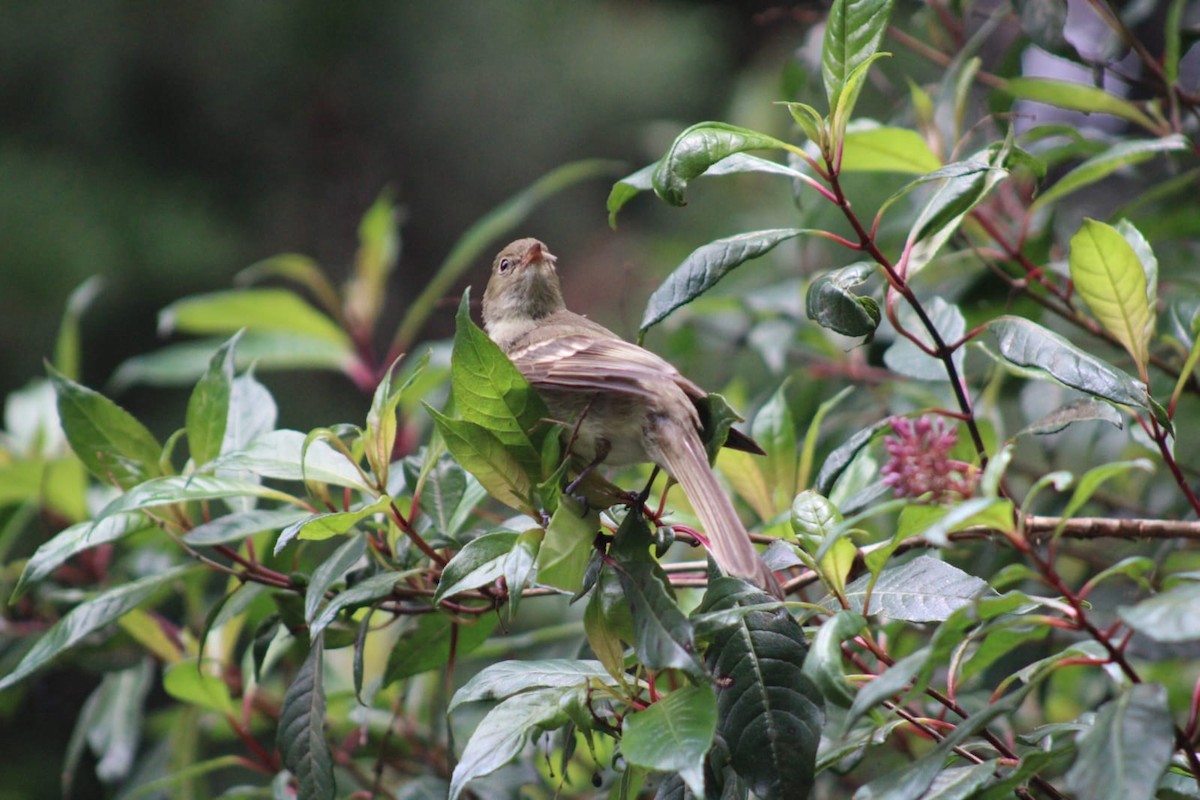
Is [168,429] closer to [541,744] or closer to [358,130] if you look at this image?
[358,130]

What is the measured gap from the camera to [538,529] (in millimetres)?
1646

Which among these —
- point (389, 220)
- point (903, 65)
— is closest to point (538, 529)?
point (389, 220)

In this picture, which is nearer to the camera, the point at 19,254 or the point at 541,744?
the point at 541,744

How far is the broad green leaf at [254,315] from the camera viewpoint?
3.40m

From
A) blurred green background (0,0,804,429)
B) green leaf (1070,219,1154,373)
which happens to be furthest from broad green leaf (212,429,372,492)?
blurred green background (0,0,804,429)

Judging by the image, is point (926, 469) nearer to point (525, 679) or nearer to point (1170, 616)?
Result: point (1170, 616)

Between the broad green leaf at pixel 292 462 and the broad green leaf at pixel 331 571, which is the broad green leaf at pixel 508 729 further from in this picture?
the broad green leaf at pixel 292 462

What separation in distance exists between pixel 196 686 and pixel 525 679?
3.75 ft

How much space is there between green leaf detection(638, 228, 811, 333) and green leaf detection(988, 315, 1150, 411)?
0.37m

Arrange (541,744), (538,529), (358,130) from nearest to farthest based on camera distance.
Result: (538,529), (541,744), (358,130)

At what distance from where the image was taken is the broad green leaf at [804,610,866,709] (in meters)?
1.25

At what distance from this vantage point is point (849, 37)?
1.69 meters

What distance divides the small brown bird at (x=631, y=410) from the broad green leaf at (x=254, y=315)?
121cm

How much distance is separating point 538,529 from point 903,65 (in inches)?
216
